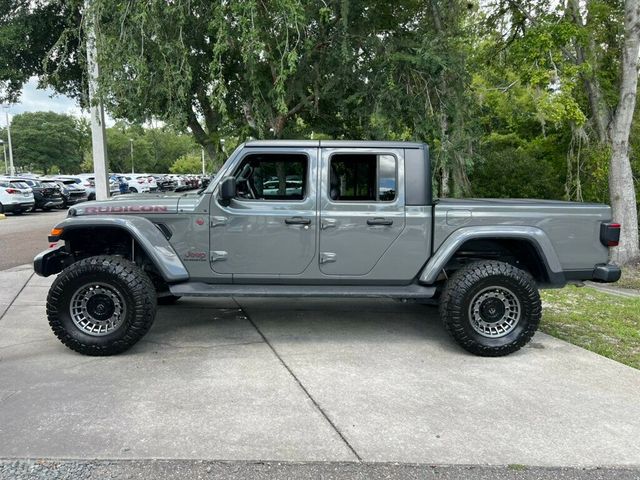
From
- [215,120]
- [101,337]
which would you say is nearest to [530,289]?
[101,337]

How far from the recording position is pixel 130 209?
4.77 meters

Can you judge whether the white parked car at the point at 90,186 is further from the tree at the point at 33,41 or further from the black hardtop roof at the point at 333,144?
the black hardtop roof at the point at 333,144

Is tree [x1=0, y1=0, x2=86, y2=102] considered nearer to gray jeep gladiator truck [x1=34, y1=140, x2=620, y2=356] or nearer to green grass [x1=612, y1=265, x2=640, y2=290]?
gray jeep gladiator truck [x1=34, y1=140, x2=620, y2=356]

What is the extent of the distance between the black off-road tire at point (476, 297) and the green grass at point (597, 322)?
92cm

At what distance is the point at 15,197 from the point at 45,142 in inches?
2259

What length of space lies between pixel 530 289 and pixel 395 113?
17.2 ft

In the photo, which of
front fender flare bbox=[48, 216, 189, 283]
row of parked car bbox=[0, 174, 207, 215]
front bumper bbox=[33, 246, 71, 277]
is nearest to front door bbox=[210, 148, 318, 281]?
front fender flare bbox=[48, 216, 189, 283]

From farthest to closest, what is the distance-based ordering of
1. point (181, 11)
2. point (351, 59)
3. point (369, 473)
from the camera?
point (351, 59) → point (181, 11) → point (369, 473)

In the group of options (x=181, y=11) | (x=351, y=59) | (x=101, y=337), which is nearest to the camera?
(x=101, y=337)

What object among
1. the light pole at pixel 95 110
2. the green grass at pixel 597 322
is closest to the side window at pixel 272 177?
the green grass at pixel 597 322

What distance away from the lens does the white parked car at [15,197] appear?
19562mm

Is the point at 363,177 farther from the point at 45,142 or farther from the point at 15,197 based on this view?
the point at 45,142

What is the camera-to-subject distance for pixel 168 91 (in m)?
7.91

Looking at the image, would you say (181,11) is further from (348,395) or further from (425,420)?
(425,420)
